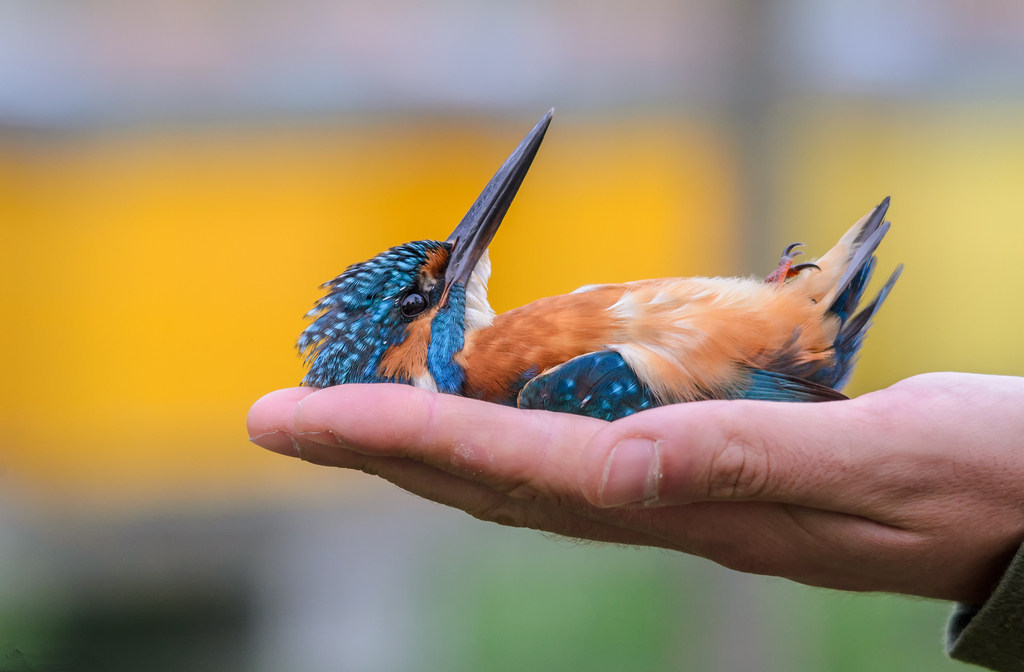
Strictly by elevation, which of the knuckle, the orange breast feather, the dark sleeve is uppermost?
the orange breast feather

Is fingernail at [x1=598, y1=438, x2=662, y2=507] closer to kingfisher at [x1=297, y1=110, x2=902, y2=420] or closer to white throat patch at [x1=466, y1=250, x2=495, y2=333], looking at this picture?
kingfisher at [x1=297, y1=110, x2=902, y2=420]

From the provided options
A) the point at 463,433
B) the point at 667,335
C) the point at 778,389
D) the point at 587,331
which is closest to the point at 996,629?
the point at 778,389

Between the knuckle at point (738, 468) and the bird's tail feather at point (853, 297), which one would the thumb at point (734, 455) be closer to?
the knuckle at point (738, 468)

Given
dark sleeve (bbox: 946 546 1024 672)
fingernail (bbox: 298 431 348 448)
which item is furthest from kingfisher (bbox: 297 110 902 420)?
dark sleeve (bbox: 946 546 1024 672)

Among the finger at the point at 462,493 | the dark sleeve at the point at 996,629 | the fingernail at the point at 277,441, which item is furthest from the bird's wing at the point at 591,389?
the dark sleeve at the point at 996,629

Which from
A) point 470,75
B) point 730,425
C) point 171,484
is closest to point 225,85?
point 470,75

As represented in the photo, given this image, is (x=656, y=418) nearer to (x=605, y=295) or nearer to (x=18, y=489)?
(x=605, y=295)
